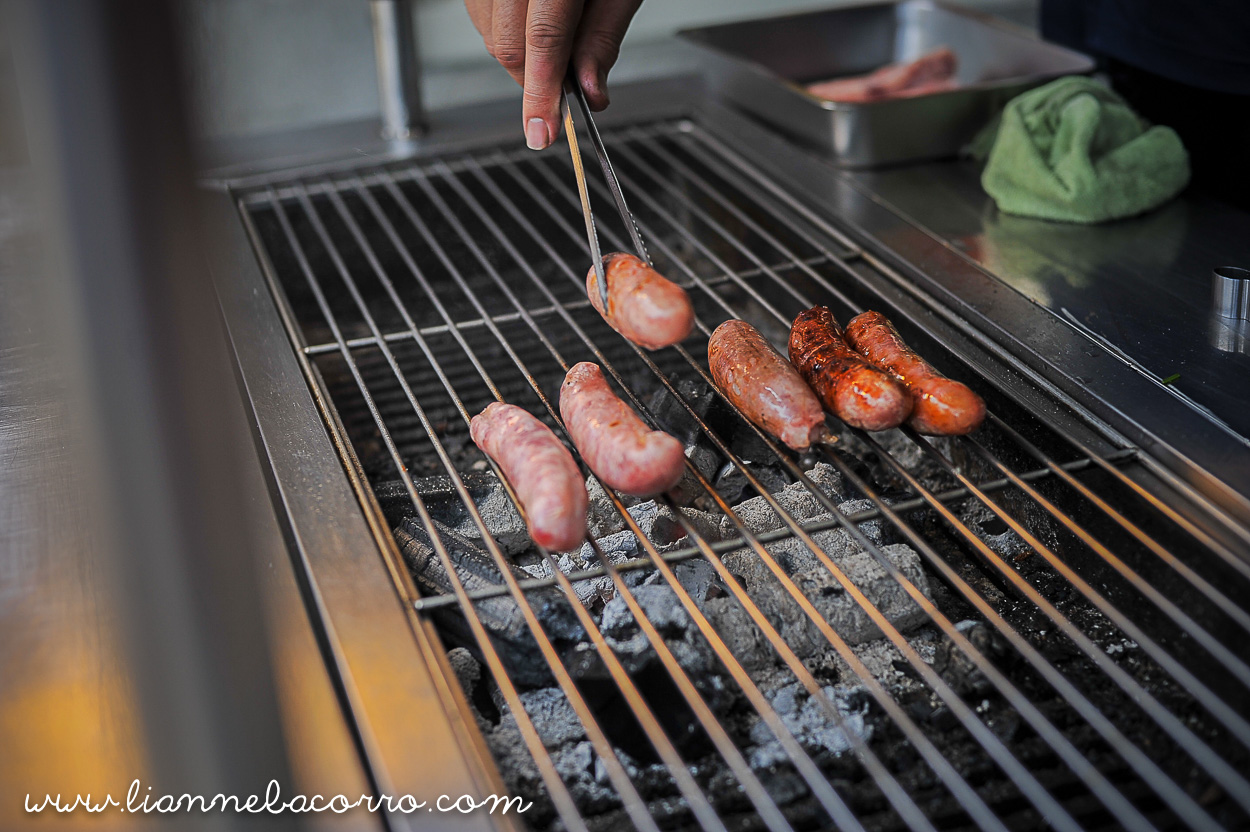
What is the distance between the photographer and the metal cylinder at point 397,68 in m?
2.90

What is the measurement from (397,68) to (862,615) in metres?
2.13

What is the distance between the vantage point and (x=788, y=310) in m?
2.47

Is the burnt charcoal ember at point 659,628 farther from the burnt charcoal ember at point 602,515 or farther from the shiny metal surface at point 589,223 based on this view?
the shiny metal surface at point 589,223

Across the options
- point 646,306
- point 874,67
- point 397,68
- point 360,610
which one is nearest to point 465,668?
point 360,610

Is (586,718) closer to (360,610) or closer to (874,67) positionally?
(360,610)

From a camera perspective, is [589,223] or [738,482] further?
[738,482]

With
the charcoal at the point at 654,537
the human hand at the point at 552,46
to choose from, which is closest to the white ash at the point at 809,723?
the charcoal at the point at 654,537

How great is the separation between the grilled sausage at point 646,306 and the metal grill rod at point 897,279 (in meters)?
0.66

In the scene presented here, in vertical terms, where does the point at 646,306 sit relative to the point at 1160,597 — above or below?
above

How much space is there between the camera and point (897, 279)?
218 centimetres

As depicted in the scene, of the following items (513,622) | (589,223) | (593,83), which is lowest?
(513,622)

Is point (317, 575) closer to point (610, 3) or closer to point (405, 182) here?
point (610, 3)

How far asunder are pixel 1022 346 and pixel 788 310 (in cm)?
69

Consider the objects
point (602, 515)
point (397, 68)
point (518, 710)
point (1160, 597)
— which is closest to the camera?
point (518, 710)
